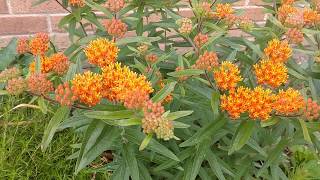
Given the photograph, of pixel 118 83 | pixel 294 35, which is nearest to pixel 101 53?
pixel 118 83

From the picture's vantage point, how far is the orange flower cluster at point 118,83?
1.23 metres

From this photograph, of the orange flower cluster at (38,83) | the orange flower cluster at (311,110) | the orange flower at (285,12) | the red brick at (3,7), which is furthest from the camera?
the red brick at (3,7)

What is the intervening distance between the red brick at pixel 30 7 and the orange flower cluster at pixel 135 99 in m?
1.96

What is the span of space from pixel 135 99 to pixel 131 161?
1.24 ft

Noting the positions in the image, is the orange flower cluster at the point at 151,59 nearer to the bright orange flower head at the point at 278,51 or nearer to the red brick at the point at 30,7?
the bright orange flower head at the point at 278,51

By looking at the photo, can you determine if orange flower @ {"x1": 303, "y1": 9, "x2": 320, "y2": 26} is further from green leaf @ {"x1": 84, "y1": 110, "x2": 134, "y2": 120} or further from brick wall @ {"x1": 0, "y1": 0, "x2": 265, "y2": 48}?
brick wall @ {"x1": 0, "y1": 0, "x2": 265, "y2": 48}

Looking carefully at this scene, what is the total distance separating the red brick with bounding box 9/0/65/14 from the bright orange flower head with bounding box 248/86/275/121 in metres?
1.97

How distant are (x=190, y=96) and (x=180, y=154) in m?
0.23

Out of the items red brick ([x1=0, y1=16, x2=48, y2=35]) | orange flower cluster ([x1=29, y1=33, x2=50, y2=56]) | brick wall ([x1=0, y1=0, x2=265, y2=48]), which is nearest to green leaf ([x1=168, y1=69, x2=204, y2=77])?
orange flower cluster ([x1=29, y1=33, x2=50, y2=56])

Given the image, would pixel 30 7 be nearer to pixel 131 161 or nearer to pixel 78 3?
pixel 78 3

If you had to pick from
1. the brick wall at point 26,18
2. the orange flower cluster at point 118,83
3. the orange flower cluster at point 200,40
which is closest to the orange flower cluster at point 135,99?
the orange flower cluster at point 118,83

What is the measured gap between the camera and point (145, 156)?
1.73 m

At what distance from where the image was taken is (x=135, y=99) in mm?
1148

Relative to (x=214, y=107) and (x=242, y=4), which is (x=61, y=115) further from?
(x=242, y=4)
